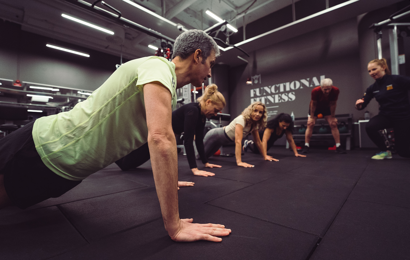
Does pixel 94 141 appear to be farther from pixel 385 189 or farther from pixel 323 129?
pixel 323 129

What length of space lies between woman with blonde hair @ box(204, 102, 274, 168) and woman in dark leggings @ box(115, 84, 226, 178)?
54 cm

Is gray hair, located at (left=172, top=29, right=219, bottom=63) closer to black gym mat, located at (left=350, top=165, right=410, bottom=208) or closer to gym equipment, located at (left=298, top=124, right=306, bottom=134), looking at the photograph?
black gym mat, located at (left=350, top=165, right=410, bottom=208)

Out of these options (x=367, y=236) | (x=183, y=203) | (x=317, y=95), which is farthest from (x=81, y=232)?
(x=317, y=95)

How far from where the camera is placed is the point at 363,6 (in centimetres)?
453

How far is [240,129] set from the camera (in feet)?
8.50

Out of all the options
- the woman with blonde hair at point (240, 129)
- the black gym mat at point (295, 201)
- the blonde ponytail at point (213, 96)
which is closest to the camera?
the black gym mat at point (295, 201)

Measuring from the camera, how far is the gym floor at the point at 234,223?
66 centimetres

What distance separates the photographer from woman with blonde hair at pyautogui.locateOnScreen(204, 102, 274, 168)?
101 inches

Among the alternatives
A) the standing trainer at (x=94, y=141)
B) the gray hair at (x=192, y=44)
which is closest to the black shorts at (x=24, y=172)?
the standing trainer at (x=94, y=141)

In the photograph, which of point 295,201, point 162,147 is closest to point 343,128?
point 295,201

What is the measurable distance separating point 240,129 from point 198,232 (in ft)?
6.47

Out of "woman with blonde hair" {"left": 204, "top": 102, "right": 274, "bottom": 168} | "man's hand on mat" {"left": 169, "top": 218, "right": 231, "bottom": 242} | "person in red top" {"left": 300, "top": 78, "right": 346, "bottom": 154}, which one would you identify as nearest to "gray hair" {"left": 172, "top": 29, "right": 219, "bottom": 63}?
"man's hand on mat" {"left": 169, "top": 218, "right": 231, "bottom": 242}

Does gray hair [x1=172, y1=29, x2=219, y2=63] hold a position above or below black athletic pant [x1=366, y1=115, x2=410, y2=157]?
above

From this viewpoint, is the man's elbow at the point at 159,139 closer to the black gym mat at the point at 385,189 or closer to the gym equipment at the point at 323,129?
the black gym mat at the point at 385,189
